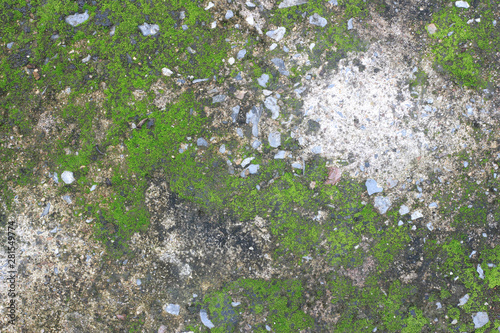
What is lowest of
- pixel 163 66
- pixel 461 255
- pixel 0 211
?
pixel 461 255

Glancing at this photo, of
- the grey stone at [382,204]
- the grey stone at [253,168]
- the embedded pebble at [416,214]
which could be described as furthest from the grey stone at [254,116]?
the embedded pebble at [416,214]

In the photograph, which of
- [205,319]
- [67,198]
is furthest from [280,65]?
[205,319]

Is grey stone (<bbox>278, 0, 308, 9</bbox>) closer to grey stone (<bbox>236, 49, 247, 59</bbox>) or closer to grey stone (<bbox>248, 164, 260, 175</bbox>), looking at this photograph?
grey stone (<bbox>236, 49, 247, 59</bbox>)

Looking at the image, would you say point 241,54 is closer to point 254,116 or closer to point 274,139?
point 254,116

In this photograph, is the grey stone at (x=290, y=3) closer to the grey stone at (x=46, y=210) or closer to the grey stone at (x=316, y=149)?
the grey stone at (x=316, y=149)

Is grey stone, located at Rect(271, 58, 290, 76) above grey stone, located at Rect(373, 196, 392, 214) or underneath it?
above

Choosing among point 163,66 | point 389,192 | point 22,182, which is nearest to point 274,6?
point 163,66

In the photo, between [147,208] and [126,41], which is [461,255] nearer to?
[147,208]

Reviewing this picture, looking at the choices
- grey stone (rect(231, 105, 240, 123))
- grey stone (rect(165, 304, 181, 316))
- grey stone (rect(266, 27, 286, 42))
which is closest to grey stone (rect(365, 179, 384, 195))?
grey stone (rect(231, 105, 240, 123))
